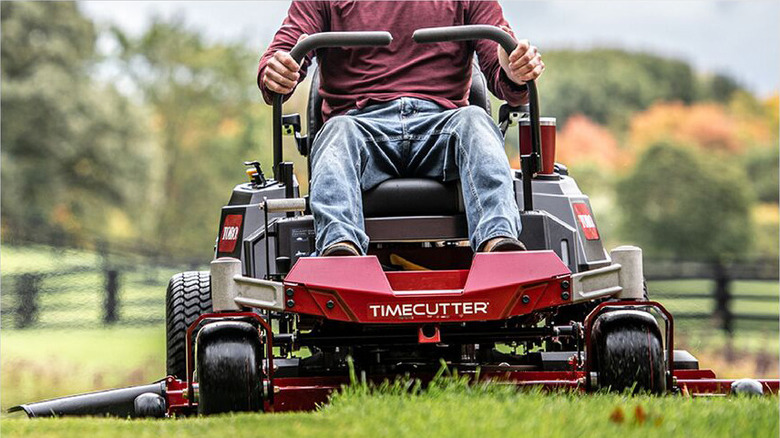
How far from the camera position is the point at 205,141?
40.0 m

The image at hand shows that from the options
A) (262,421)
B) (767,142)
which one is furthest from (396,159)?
(767,142)

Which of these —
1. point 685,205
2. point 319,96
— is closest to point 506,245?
point 319,96

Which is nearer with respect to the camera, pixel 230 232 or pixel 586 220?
pixel 586 220

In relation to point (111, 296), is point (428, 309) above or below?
above

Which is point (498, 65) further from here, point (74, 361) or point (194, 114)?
point (194, 114)

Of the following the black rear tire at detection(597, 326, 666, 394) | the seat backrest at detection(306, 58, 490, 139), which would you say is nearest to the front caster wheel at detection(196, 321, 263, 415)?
the black rear tire at detection(597, 326, 666, 394)

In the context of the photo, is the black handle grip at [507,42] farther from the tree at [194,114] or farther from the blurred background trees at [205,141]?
the tree at [194,114]

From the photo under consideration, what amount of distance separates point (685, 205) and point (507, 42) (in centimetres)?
2325

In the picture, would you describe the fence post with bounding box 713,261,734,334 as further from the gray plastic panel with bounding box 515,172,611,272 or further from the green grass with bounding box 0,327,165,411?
the gray plastic panel with bounding box 515,172,611,272

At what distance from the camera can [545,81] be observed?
47875 millimetres

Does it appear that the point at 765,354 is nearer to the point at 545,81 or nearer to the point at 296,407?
the point at 296,407

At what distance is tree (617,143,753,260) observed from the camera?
2748 centimetres

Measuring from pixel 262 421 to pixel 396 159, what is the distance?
5.00 ft

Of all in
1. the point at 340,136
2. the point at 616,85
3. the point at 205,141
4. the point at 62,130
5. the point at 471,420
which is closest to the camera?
the point at 471,420
